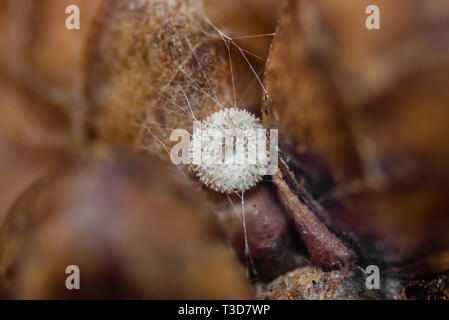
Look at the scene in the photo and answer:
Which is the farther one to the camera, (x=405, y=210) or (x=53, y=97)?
(x=53, y=97)

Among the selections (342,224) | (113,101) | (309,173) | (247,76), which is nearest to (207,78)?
(247,76)

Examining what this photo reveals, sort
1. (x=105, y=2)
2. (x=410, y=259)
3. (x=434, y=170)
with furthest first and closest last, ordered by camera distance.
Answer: (x=105, y=2) < (x=410, y=259) < (x=434, y=170)

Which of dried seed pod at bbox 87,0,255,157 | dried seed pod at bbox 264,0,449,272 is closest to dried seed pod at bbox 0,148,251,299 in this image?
dried seed pod at bbox 87,0,255,157

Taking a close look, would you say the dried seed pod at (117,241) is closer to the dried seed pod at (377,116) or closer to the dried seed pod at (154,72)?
the dried seed pod at (154,72)

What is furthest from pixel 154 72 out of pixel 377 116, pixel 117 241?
pixel 377 116

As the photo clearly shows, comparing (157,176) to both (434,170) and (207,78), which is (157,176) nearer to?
(207,78)

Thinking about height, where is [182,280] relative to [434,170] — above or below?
below

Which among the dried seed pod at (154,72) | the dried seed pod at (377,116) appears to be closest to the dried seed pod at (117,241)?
the dried seed pod at (154,72)
